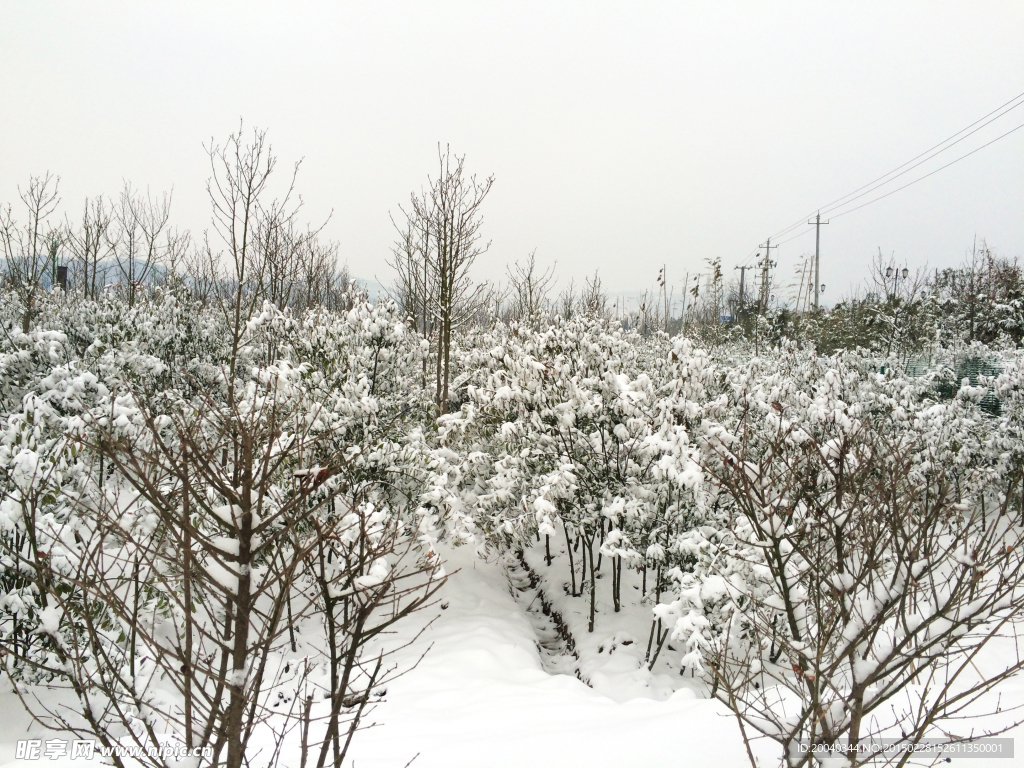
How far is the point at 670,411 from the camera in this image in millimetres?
7562

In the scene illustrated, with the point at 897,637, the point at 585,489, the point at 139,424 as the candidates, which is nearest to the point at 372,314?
the point at 139,424

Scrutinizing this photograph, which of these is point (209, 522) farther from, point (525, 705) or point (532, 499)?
point (532, 499)

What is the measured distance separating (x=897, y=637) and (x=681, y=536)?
4.58 meters

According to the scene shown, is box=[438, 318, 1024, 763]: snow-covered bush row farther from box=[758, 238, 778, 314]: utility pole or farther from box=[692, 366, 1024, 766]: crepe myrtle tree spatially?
box=[758, 238, 778, 314]: utility pole

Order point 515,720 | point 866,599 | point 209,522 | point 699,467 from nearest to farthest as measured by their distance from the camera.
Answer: point 866,599 → point 515,720 → point 209,522 → point 699,467

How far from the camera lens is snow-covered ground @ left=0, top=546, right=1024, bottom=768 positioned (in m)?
4.50

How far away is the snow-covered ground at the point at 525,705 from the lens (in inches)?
177

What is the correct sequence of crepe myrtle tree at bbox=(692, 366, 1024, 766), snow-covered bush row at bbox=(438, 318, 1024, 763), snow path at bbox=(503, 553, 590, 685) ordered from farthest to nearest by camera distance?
snow path at bbox=(503, 553, 590, 685) → snow-covered bush row at bbox=(438, 318, 1024, 763) → crepe myrtle tree at bbox=(692, 366, 1024, 766)

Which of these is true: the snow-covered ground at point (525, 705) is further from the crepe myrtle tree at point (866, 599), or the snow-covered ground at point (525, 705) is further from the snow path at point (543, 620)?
the crepe myrtle tree at point (866, 599)

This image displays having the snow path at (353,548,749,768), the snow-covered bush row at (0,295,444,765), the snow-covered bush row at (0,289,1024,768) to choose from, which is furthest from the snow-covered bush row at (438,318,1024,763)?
the snow-covered bush row at (0,295,444,765)

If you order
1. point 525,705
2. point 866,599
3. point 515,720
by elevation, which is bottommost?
point 525,705

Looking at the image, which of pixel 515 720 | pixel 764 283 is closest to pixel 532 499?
pixel 515 720

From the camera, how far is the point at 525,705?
19.6ft

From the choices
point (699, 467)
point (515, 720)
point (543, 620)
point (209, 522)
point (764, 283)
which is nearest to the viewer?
point (515, 720)
